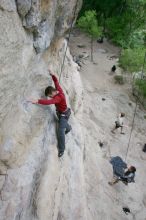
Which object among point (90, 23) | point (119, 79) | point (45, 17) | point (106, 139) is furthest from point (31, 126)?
point (90, 23)

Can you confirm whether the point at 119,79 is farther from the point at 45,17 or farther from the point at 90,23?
the point at 45,17

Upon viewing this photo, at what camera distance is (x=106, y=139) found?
19.4 metres

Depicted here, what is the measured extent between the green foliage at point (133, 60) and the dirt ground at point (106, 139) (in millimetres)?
1670

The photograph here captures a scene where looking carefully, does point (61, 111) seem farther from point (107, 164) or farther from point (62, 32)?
point (107, 164)

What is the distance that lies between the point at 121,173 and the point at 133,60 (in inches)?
443

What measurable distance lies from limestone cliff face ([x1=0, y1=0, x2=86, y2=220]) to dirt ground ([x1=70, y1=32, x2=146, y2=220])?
2.58 meters

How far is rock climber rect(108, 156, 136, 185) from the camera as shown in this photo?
15.5 metres

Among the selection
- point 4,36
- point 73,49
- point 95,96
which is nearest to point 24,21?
point 4,36

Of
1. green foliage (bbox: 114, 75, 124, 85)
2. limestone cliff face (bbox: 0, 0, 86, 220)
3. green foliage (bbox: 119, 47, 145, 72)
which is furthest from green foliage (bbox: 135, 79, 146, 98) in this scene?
limestone cliff face (bbox: 0, 0, 86, 220)

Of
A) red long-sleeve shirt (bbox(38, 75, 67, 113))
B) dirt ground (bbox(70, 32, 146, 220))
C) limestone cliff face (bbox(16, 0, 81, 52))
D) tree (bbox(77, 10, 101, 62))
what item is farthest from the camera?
tree (bbox(77, 10, 101, 62))

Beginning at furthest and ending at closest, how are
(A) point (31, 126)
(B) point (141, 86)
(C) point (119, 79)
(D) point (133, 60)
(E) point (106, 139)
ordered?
(C) point (119, 79)
(B) point (141, 86)
(D) point (133, 60)
(E) point (106, 139)
(A) point (31, 126)

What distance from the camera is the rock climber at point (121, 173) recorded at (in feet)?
50.7

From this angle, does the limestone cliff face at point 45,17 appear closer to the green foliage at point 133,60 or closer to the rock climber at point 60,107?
the rock climber at point 60,107

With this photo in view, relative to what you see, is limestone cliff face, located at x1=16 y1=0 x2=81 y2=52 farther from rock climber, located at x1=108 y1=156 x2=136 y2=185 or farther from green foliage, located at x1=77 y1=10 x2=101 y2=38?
green foliage, located at x1=77 y1=10 x2=101 y2=38
